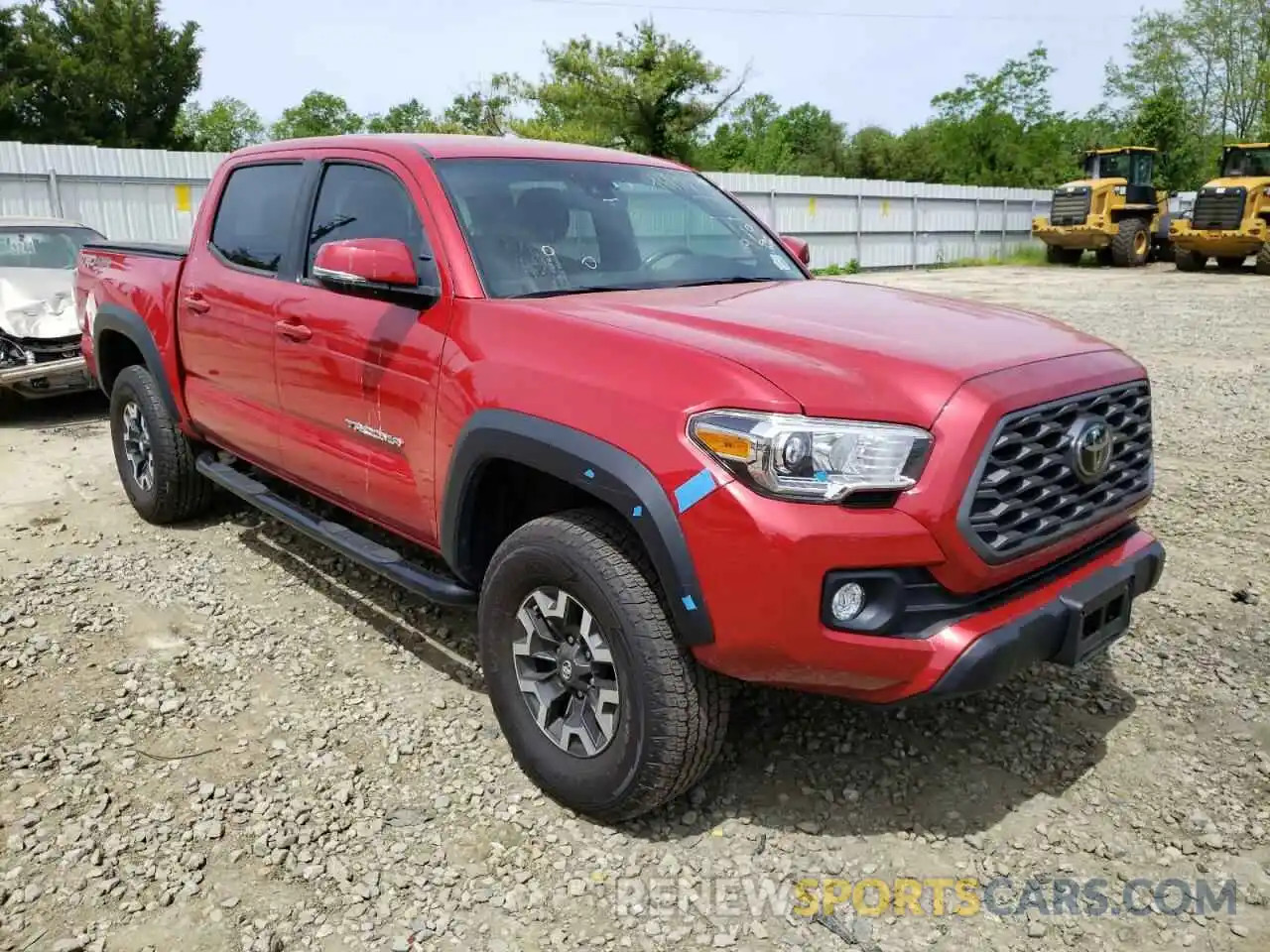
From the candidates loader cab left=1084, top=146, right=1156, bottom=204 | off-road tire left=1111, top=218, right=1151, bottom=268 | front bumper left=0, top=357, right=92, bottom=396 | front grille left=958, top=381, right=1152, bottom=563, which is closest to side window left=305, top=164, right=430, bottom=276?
front grille left=958, top=381, right=1152, bottom=563

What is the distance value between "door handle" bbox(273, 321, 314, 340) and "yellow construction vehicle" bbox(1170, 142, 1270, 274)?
22311 mm

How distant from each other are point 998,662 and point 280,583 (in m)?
3.31

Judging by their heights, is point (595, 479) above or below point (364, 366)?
below

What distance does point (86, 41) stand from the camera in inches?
1585

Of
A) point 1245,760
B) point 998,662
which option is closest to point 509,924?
point 998,662

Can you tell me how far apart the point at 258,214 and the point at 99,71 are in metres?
42.4

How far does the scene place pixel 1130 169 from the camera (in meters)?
24.8

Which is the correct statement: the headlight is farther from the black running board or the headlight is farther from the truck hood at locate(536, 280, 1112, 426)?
the black running board

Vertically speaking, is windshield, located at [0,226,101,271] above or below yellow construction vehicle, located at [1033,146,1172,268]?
below

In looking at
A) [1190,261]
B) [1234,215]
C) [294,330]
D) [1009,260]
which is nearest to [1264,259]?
[1234,215]

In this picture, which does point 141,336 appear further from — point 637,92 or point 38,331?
point 637,92

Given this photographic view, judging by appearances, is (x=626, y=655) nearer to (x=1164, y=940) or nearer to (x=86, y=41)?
(x=1164, y=940)

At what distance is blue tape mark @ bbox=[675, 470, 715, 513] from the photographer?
231 centimetres

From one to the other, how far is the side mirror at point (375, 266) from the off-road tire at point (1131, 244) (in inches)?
987
